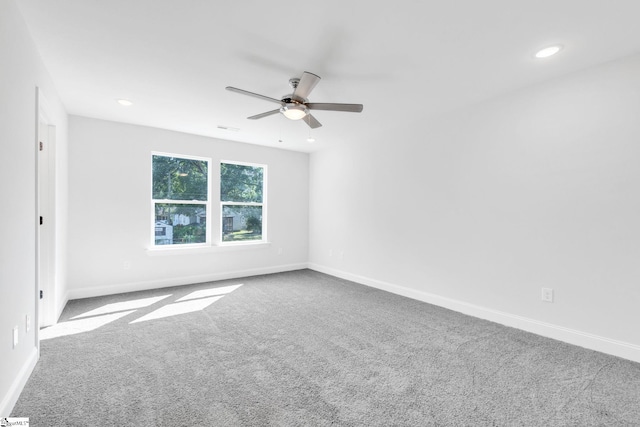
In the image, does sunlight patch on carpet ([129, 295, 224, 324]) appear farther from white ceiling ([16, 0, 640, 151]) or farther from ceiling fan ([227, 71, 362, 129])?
ceiling fan ([227, 71, 362, 129])

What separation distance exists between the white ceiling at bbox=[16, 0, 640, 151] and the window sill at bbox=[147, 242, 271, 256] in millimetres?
2130

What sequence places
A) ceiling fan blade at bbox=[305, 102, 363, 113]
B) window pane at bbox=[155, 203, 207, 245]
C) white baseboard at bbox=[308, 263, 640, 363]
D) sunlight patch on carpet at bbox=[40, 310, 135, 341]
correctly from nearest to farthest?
white baseboard at bbox=[308, 263, 640, 363], ceiling fan blade at bbox=[305, 102, 363, 113], sunlight patch on carpet at bbox=[40, 310, 135, 341], window pane at bbox=[155, 203, 207, 245]

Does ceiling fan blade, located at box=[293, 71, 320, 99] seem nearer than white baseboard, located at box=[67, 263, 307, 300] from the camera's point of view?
Yes

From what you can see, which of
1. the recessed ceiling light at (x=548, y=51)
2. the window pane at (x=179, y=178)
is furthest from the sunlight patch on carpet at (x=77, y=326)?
the recessed ceiling light at (x=548, y=51)

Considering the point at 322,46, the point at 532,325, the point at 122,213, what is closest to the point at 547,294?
the point at 532,325

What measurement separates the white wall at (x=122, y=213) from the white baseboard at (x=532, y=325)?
9.69 feet

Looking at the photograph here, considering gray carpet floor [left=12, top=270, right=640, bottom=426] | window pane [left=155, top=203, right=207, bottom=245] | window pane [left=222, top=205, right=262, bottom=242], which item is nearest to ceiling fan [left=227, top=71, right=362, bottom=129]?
gray carpet floor [left=12, top=270, right=640, bottom=426]

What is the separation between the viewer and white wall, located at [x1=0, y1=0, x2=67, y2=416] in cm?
171

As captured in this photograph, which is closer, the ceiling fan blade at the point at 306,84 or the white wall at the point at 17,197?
the white wall at the point at 17,197

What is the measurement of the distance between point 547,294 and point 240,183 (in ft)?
15.3

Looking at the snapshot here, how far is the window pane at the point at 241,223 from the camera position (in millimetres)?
5336

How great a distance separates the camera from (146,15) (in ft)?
6.45

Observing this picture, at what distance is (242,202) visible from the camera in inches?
216

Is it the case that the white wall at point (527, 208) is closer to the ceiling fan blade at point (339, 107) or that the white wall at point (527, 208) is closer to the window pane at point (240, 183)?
the ceiling fan blade at point (339, 107)
